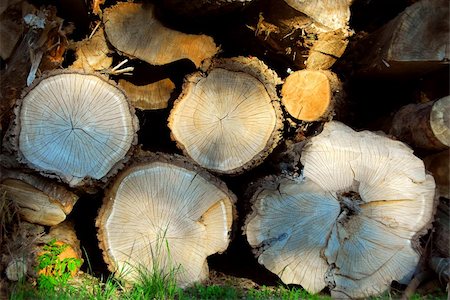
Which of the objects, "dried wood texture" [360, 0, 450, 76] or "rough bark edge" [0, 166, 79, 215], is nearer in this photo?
"rough bark edge" [0, 166, 79, 215]

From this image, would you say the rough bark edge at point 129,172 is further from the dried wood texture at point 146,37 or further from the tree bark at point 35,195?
the dried wood texture at point 146,37

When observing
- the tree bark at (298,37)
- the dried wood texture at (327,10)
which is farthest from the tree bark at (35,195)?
the dried wood texture at (327,10)

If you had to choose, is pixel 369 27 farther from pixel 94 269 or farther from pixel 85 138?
pixel 94 269

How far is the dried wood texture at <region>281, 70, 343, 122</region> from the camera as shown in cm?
349

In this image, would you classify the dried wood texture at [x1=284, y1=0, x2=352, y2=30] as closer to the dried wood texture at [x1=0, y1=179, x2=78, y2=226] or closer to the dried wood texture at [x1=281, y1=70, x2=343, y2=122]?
the dried wood texture at [x1=281, y1=70, x2=343, y2=122]

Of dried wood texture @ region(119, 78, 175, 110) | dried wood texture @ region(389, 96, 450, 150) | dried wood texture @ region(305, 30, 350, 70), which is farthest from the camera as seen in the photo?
dried wood texture @ region(119, 78, 175, 110)

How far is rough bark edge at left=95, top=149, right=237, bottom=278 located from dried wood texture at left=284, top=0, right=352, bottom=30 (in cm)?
110

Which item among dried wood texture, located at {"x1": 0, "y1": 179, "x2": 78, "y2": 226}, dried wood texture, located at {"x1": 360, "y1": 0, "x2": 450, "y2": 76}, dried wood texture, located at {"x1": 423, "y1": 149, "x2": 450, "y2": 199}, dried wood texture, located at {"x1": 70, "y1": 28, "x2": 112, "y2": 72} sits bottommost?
dried wood texture, located at {"x1": 0, "y1": 179, "x2": 78, "y2": 226}

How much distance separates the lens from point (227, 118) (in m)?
3.32

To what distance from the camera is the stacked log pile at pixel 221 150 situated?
3.04 m

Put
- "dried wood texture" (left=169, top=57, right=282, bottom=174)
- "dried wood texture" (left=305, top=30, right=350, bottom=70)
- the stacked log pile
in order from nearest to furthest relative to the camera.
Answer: the stacked log pile → "dried wood texture" (left=169, top=57, right=282, bottom=174) → "dried wood texture" (left=305, top=30, right=350, bottom=70)

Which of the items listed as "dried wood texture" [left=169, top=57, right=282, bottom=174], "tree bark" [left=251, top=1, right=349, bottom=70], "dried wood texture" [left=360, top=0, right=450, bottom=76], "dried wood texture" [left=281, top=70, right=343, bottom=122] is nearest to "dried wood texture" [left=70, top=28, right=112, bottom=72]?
"dried wood texture" [left=169, top=57, right=282, bottom=174]

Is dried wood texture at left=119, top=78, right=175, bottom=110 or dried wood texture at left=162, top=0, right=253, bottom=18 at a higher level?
dried wood texture at left=162, top=0, right=253, bottom=18

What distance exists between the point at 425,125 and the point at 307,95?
0.74 meters
